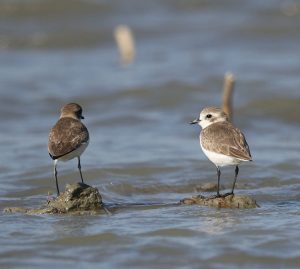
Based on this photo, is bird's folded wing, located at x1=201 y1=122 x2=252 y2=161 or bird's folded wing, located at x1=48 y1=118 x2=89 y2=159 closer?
bird's folded wing, located at x1=201 y1=122 x2=252 y2=161

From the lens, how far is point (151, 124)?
16125mm

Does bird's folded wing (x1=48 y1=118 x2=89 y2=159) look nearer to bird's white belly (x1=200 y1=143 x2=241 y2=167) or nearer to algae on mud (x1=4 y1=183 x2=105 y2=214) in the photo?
algae on mud (x1=4 y1=183 x2=105 y2=214)

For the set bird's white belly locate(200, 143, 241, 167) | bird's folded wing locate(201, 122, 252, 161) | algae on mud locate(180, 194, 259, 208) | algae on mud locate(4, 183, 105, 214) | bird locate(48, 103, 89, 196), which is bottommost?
algae on mud locate(180, 194, 259, 208)

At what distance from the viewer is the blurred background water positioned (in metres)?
8.40

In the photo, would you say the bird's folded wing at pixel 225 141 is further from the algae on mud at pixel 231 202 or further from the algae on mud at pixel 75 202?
the algae on mud at pixel 75 202

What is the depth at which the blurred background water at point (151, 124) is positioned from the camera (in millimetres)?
8398

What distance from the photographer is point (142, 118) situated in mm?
16609

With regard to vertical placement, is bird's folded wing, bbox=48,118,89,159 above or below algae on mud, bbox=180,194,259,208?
above

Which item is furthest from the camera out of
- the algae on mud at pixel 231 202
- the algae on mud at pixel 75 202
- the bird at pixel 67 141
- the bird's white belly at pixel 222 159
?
the bird at pixel 67 141

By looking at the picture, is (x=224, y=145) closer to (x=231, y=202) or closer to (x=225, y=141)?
(x=225, y=141)

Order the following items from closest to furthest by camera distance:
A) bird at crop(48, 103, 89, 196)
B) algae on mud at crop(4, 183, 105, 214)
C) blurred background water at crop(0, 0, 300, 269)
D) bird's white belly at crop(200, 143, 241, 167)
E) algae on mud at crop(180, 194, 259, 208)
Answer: blurred background water at crop(0, 0, 300, 269)
algae on mud at crop(4, 183, 105, 214)
algae on mud at crop(180, 194, 259, 208)
bird's white belly at crop(200, 143, 241, 167)
bird at crop(48, 103, 89, 196)

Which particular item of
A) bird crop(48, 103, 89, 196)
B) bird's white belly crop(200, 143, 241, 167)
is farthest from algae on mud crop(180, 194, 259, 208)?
bird crop(48, 103, 89, 196)

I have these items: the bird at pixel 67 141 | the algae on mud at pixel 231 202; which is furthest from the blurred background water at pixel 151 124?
the bird at pixel 67 141

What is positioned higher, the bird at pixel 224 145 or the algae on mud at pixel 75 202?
the bird at pixel 224 145
